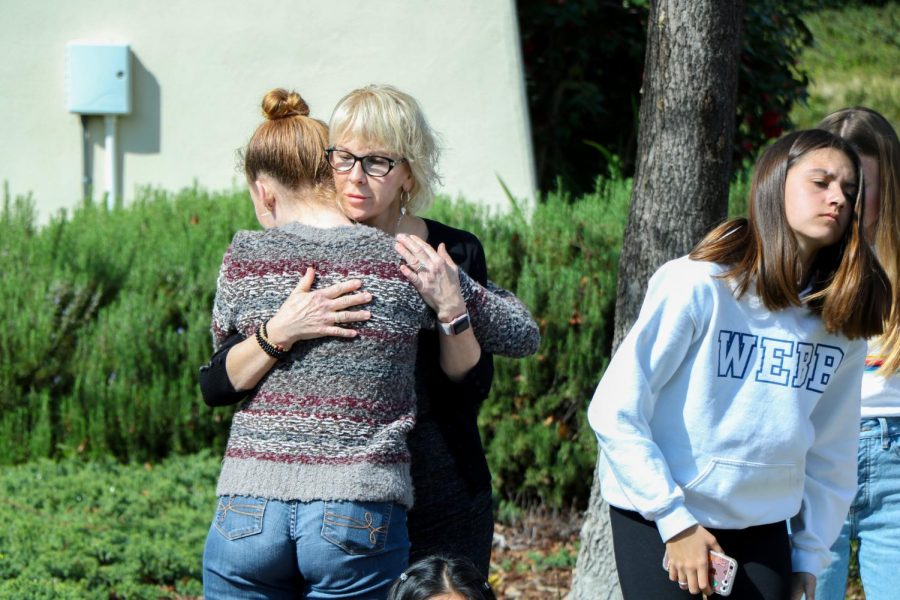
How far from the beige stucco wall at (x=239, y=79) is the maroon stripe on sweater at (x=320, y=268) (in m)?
4.82

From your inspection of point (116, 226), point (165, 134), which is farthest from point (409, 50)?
point (116, 226)

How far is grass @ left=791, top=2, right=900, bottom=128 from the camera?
15531 mm

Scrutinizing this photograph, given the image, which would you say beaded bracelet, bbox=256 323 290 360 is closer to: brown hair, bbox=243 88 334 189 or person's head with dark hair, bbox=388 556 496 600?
brown hair, bbox=243 88 334 189

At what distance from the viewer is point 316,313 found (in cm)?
221

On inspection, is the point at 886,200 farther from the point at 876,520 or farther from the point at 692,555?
the point at 692,555

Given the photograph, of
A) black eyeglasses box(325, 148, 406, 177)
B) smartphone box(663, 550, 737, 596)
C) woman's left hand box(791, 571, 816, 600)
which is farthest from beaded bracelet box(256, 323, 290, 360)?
woman's left hand box(791, 571, 816, 600)

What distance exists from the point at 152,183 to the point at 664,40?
4.43 meters

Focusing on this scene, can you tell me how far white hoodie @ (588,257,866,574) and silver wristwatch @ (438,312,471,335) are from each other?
1.06ft

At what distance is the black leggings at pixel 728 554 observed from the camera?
2359 mm

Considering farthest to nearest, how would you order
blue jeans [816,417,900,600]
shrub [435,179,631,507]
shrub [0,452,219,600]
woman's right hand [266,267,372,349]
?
shrub [435,179,631,507] < shrub [0,452,219,600] < blue jeans [816,417,900,600] < woman's right hand [266,267,372,349]

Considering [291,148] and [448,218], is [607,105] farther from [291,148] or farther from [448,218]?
[291,148]

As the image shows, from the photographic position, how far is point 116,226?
6047 millimetres

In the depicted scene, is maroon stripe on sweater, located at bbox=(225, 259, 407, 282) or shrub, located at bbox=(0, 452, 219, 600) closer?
maroon stripe on sweater, located at bbox=(225, 259, 407, 282)

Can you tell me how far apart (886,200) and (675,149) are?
91 cm
